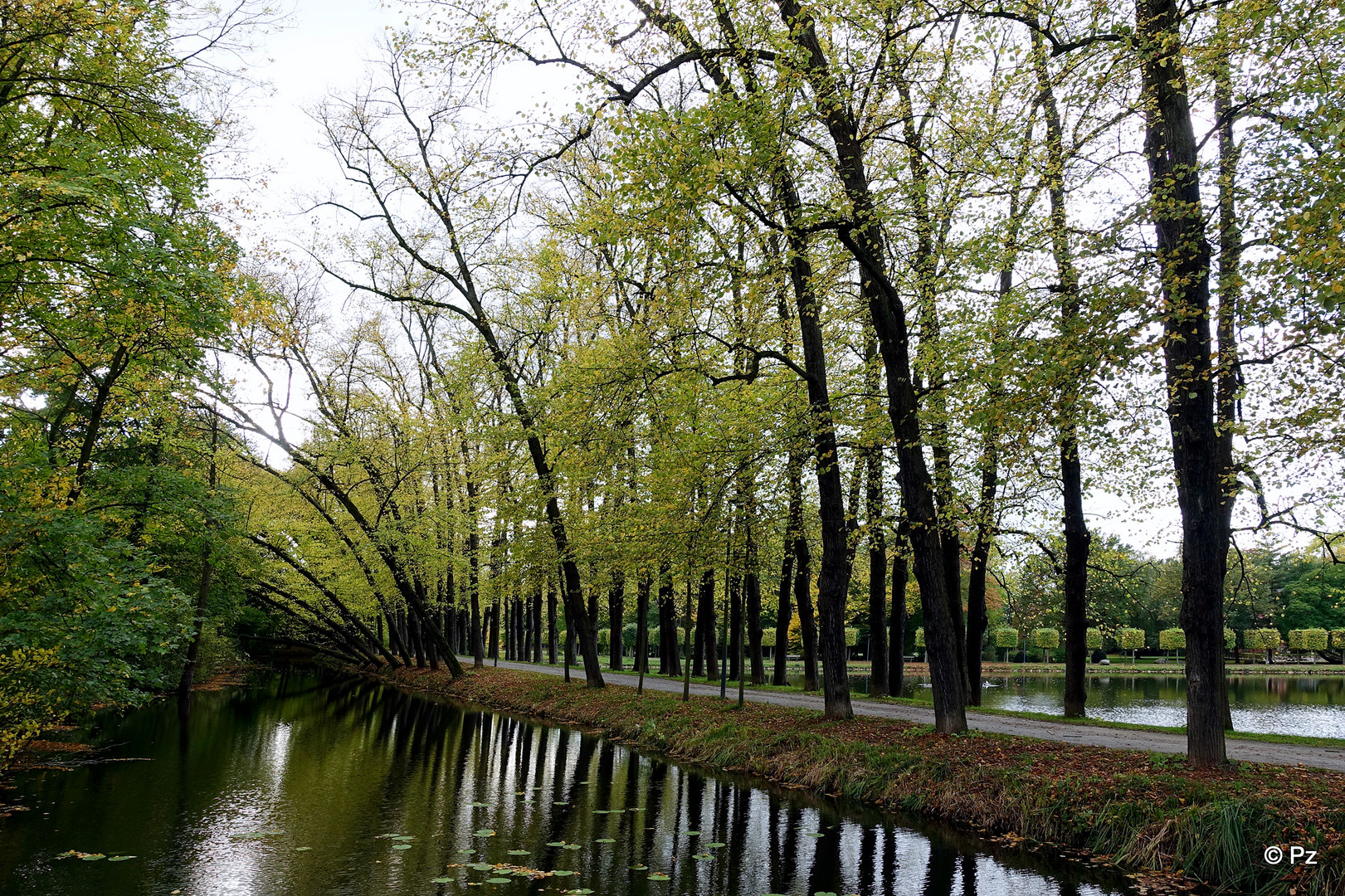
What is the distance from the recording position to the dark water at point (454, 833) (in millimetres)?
7824

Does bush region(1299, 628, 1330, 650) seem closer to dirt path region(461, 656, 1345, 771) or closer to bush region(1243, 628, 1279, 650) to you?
bush region(1243, 628, 1279, 650)

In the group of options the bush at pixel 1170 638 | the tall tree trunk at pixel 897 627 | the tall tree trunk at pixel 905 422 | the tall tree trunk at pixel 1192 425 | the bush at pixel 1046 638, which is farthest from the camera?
the bush at pixel 1170 638

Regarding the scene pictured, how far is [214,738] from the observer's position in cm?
1836

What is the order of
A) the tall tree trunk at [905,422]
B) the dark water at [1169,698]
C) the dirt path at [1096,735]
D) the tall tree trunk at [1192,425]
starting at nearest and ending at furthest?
the tall tree trunk at [1192,425] < the dirt path at [1096,735] < the tall tree trunk at [905,422] < the dark water at [1169,698]

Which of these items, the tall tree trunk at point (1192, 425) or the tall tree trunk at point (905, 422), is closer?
the tall tree trunk at point (1192, 425)

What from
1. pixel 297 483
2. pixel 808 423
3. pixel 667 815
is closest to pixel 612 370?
pixel 808 423

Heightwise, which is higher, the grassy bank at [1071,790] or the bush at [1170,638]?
the grassy bank at [1071,790]

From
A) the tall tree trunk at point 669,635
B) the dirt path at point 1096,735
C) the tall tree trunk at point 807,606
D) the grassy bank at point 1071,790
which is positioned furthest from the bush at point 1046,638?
the grassy bank at point 1071,790

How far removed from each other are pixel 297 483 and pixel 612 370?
16118 mm

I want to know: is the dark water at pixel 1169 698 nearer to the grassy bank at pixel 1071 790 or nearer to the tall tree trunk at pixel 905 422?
the tall tree trunk at pixel 905 422

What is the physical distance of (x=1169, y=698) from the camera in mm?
30953

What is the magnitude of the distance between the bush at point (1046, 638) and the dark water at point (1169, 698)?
435 cm

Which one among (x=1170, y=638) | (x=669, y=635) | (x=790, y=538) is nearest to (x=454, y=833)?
(x=790, y=538)

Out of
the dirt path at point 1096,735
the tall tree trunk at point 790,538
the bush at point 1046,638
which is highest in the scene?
the tall tree trunk at point 790,538
